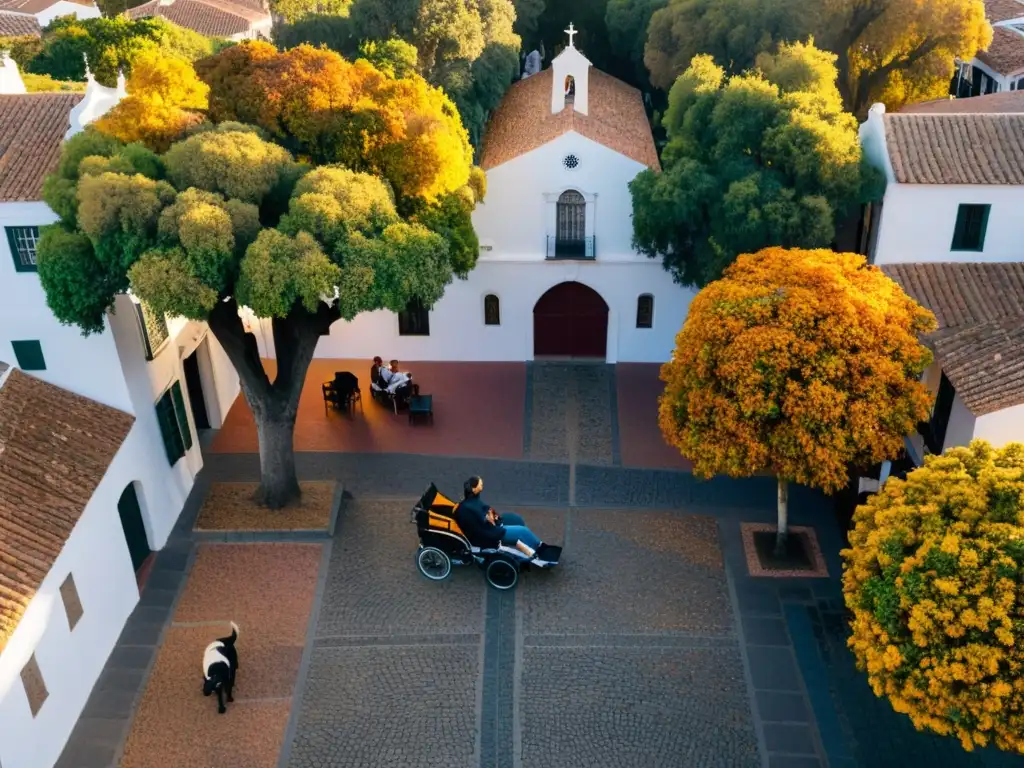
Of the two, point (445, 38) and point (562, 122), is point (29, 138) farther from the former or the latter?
point (562, 122)

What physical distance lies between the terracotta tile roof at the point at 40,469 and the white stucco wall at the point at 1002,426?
16.1 m

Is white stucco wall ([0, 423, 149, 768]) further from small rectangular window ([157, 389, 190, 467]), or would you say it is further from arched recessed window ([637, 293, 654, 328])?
arched recessed window ([637, 293, 654, 328])

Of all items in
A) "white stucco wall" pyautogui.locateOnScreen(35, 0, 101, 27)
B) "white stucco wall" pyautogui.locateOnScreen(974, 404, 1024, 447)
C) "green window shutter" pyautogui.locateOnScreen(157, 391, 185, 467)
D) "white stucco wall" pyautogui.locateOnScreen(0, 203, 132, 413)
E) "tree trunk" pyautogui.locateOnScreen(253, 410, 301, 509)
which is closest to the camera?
"white stucco wall" pyautogui.locateOnScreen(974, 404, 1024, 447)

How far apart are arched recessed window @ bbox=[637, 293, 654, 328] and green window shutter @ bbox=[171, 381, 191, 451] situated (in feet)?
41.3

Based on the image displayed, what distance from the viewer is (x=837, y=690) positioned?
16.8m

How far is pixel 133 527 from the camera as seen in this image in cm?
1977

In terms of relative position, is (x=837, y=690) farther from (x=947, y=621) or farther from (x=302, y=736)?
(x=302, y=736)

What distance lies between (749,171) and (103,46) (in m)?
28.7

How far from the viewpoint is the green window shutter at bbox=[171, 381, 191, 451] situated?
21.5m

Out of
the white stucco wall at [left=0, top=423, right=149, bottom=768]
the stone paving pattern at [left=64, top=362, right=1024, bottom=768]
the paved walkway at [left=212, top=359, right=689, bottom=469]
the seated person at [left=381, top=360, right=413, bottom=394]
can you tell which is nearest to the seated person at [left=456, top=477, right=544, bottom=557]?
the stone paving pattern at [left=64, top=362, right=1024, bottom=768]

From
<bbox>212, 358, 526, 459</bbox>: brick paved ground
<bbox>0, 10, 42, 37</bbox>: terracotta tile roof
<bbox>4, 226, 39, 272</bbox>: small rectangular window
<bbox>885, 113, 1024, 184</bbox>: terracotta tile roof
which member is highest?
<bbox>0, 10, 42, 37</bbox>: terracotta tile roof

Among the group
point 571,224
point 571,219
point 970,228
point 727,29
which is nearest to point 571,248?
point 571,224

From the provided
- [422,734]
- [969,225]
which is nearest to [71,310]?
[422,734]

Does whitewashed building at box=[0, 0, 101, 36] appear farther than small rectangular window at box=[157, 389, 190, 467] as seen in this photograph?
Yes
